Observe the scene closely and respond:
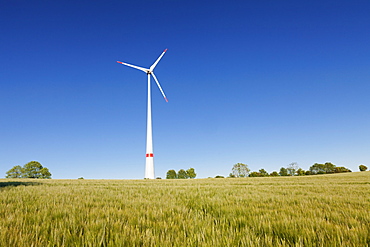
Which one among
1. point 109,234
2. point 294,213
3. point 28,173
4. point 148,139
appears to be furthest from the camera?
point 28,173

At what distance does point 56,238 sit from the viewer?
7.82ft

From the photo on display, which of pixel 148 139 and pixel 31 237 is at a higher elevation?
pixel 148 139

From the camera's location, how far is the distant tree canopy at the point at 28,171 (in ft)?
260

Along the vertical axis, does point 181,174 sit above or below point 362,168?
above

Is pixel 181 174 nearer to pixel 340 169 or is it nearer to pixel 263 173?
pixel 263 173

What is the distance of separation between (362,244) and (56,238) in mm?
3601

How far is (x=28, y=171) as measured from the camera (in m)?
79.3

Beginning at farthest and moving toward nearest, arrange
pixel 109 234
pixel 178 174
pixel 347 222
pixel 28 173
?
pixel 178 174 < pixel 28 173 < pixel 347 222 < pixel 109 234

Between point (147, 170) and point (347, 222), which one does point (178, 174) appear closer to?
point (147, 170)

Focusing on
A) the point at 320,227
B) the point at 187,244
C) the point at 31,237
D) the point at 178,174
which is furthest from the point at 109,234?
the point at 178,174

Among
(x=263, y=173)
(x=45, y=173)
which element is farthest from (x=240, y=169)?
(x=45, y=173)

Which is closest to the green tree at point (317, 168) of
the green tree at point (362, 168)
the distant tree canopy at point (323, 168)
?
the distant tree canopy at point (323, 168)

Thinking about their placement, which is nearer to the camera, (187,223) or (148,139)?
(187,223)

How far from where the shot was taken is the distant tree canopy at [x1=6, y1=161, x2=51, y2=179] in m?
79.2
